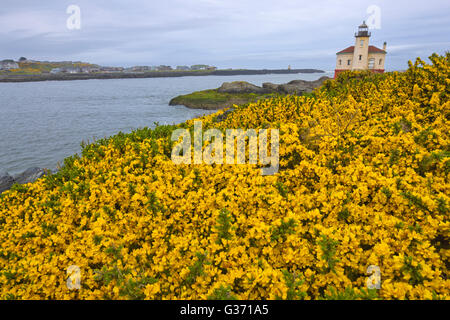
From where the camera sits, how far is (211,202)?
452 cm

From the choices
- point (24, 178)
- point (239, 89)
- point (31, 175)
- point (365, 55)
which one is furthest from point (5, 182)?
point (365, 55)

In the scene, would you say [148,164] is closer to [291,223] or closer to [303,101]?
[291,223]

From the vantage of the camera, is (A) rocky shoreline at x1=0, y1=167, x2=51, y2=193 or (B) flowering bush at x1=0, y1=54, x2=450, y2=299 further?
(A) rocky shoreline at x1=0, y1=167, x2=51, y2=193

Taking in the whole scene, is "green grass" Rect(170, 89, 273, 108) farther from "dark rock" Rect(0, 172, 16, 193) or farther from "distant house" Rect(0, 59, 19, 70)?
"distant house" Rect(0, 59, 19, 70)

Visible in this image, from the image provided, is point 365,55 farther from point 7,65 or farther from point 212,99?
point 7,65

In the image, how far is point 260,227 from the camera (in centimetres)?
363

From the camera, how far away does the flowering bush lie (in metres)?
3.07

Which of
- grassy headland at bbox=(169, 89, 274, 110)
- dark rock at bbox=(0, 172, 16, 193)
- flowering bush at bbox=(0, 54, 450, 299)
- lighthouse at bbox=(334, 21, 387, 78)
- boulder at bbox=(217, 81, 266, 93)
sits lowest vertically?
dark rock at bbox=(0, 172, 16, 193)

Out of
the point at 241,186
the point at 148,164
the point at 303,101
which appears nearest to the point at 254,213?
the point at 241,186

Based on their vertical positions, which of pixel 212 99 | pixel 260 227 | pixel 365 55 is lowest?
pixel 260 227

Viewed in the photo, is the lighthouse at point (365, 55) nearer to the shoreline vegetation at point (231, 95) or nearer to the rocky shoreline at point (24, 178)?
the shoreline vegetation at point (231, 95)

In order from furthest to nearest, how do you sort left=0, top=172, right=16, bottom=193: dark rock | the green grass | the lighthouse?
1. the green grass
2. the lighthouse
3. left=0, top=172, right=16, bottom=193: dark rock

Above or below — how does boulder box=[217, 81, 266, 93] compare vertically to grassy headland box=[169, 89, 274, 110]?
above

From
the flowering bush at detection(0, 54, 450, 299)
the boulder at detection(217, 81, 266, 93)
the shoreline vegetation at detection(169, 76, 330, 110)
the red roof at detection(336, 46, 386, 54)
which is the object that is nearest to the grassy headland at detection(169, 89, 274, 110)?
the shoreline vegetation at detection(169, 76, 330, 110)
